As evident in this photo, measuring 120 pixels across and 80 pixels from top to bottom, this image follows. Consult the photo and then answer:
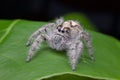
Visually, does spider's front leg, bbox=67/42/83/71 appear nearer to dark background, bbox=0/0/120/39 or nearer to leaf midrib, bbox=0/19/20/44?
leaf midrib, bbox=0/19/20/44

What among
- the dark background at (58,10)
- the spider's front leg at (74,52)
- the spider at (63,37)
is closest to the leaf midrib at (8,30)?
the spider at (63,37)

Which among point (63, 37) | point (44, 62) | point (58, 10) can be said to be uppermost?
point (58, 10)

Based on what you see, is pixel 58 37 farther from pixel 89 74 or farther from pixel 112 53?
pixel 89 74

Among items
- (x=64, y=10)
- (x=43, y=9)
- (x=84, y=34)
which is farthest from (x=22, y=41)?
(x=64, y=10)

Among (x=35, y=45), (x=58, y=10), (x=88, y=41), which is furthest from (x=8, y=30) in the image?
(x=58, y=10)

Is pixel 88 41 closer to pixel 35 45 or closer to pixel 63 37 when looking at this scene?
pixel 63 37

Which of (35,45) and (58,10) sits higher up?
(58,10)
